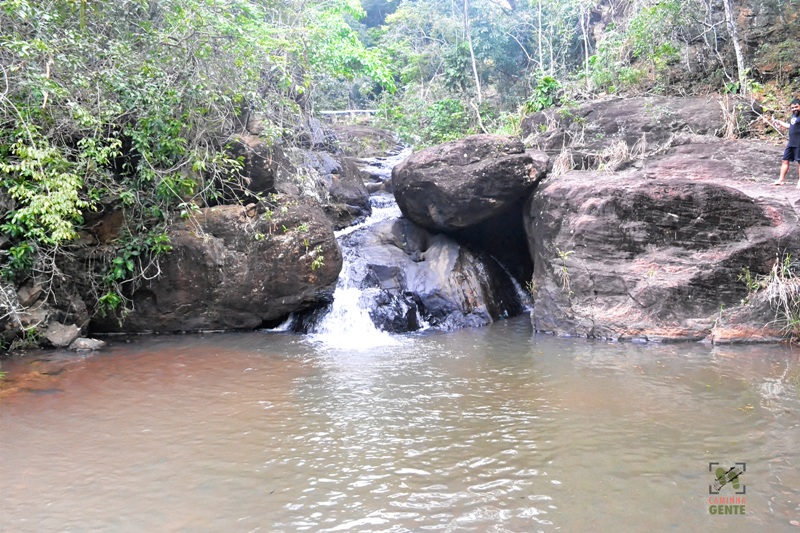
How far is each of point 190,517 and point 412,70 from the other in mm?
21987

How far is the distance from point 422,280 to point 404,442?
6.50 meters

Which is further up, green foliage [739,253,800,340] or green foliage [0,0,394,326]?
green foliage [0,0,394,326]

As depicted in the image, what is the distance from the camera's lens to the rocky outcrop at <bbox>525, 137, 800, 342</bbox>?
28.3ft

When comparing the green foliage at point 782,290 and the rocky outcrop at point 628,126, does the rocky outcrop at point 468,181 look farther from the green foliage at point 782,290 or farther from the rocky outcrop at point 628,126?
the green foliage at point 782,290

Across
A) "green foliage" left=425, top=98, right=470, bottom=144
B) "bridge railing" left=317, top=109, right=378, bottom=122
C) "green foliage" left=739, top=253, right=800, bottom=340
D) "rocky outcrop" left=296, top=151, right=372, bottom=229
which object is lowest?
"green foliage" left=739, top=253, right=800, bottom=340

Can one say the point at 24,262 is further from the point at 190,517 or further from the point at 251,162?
the point at 190,517

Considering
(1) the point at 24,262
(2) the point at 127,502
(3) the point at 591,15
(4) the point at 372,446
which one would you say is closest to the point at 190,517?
(2) the point at 127,502

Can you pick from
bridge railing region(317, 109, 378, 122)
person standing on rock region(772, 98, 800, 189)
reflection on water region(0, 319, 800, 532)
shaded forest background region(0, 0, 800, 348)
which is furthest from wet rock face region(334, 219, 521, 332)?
bridge railing region(317, 109, 378, 122)

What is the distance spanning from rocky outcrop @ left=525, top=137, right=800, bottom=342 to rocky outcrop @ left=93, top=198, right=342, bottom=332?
13.8 feet

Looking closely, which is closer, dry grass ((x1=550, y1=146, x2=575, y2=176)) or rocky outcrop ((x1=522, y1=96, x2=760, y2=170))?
dry grass ((x1=550, y1=146, x2=575, y2=176))

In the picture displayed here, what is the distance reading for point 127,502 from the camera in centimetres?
404

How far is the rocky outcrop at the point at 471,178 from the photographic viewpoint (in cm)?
1111
